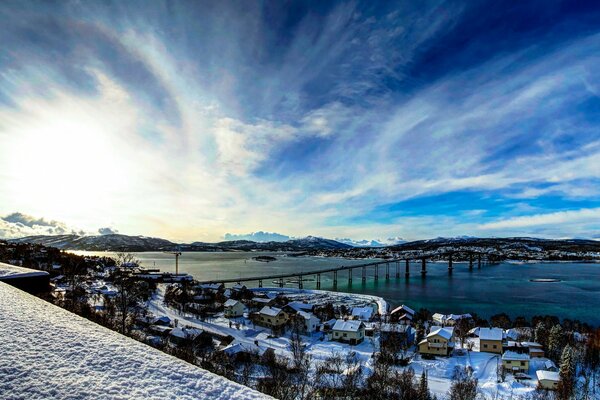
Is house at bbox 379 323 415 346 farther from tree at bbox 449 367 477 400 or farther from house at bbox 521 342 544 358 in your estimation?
house at bbox 521 342 544 358

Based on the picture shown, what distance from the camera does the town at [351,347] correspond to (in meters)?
13.0

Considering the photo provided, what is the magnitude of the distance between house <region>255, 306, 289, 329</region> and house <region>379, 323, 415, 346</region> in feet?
25.0

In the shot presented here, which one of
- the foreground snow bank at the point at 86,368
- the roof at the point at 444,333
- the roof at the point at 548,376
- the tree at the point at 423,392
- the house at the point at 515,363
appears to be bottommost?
the house at the point at 515,363

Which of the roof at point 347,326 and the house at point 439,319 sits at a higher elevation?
the roof at point 347,326

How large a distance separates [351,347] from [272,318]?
756 cm

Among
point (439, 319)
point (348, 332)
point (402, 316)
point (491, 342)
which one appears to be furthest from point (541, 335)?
point (348, 332)

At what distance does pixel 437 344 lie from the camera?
2081 centimetres

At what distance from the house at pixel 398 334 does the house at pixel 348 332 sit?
1469mm

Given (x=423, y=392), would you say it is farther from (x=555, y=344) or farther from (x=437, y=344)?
(x=555, y=344)

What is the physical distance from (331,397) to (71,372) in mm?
9779

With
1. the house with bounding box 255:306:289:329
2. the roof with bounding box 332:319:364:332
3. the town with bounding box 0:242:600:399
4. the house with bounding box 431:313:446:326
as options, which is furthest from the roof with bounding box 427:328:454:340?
the house with bounding box 255:306:289:329

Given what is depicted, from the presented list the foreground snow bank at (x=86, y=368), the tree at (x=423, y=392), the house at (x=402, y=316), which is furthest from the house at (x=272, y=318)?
the foreground snow bank at (x=86, y=368)

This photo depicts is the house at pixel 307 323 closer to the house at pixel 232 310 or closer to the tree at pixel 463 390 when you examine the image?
the house at pixel 232 310

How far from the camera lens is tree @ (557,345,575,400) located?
46.6 feet
